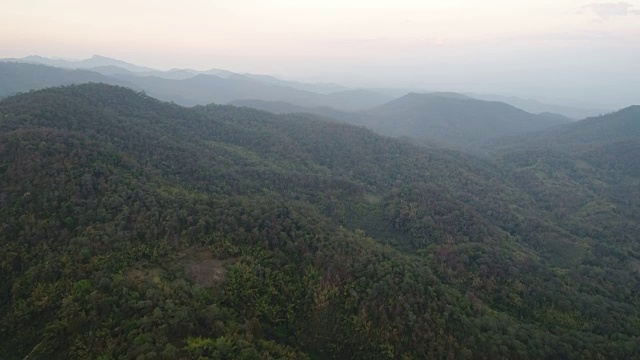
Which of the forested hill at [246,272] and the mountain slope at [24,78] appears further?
the mountain slope at [24,78]

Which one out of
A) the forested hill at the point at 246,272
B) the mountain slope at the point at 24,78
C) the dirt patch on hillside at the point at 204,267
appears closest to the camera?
the forested hill at the point at 246,272

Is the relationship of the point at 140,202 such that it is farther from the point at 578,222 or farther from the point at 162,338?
the point at 578,222

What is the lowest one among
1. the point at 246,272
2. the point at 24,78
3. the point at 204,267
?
the point at 204,267

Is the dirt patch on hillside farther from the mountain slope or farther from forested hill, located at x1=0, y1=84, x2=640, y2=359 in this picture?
the mountain slope

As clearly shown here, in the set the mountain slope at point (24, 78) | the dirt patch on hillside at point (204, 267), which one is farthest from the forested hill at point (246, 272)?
the mountain slope at point (24, 78)

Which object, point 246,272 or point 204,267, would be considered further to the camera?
point 204,267

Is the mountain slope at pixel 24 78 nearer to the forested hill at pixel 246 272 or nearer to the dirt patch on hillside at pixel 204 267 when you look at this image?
the forested hill at pixel 246 272

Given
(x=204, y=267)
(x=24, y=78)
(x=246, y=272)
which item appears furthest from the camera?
(x=24, y=78)

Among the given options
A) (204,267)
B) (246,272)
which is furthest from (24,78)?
(246,272)

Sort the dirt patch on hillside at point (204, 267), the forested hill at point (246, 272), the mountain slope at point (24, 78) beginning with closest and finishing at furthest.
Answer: the forested hill at point (246, 272) → the dirt patch on hillside at point (204, 267) → the mountain slope at point (24, 78)

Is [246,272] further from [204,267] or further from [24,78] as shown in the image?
[24,78]
